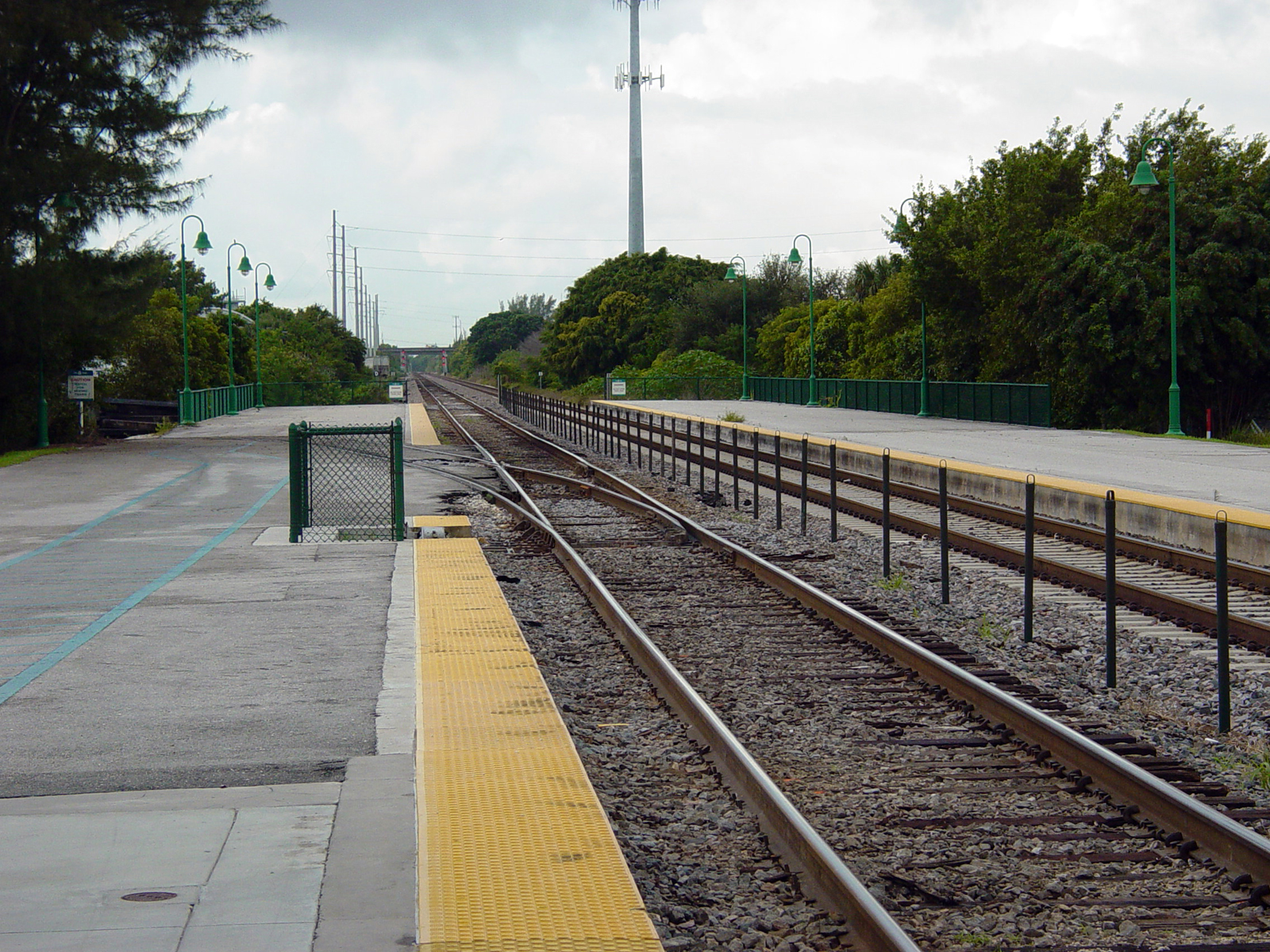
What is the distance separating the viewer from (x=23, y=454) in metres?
32.6

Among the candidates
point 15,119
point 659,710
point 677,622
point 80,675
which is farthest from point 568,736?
point 15,119

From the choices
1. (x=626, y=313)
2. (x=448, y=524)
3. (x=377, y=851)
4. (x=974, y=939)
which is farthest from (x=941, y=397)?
(x=626, y=313)

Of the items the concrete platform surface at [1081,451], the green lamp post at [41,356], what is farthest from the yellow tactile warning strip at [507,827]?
the green lamp post at [41,356]

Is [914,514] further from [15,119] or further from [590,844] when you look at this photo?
[15,119]

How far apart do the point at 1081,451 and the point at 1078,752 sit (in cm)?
2112

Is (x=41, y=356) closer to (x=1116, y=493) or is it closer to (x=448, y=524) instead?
(x=448, y=524)

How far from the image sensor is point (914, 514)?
18891mm

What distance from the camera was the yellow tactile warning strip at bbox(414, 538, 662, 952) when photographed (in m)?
4.19

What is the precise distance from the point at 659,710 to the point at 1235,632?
4.69 m

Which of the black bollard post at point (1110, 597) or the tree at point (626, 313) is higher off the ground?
the tree at point (626, 313)

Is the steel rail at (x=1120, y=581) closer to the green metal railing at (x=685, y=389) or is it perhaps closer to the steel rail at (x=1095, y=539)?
the steel rail at (x=1095, y=539)

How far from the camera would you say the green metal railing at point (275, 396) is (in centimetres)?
4988

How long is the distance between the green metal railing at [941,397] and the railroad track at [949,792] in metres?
28.4

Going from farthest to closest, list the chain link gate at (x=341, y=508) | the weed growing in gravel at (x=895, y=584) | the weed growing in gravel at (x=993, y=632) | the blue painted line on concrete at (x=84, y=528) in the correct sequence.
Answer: the chain link gate at (x=341, y=508) → the blue painted line on concrete at (x=84, y=528) → the weed growing in gravel at (x=895, y=584) → the weed growing in gravel at (x=993, y=632)
